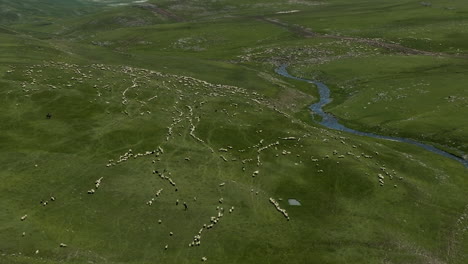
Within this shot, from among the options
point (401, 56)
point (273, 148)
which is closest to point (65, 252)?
point (273, 148)

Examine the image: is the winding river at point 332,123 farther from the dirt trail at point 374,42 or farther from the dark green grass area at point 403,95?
the dirt trail at point 374,42

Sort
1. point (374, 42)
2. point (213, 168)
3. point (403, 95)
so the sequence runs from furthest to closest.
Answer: point (374, 42) → point (403, 95) → point (213, 168)

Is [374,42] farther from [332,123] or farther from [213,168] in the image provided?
[213,168]

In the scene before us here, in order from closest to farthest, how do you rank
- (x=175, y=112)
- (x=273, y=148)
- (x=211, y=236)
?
(x=211, y=236) → (x=273, y=148) → (x=175, y=112)

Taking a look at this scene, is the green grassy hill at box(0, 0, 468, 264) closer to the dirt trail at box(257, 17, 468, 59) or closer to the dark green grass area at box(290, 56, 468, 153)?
the dark green grass area at box(290, 56, 468, 153)

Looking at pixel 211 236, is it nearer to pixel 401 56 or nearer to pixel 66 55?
pixel 66 55

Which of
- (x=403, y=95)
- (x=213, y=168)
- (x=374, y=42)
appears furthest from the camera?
(x=374, y=42)

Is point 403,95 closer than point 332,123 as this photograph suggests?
No

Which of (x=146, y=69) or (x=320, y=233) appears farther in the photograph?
(x=146, y=69)

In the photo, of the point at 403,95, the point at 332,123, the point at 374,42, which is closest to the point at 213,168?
the point at 332,123

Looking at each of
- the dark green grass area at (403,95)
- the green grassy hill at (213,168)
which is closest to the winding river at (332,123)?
the dark green grass area at (403,95)
